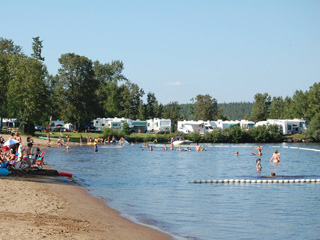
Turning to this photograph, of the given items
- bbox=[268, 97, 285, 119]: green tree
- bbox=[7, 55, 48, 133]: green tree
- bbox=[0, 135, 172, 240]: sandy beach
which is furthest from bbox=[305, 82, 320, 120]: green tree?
bbox=[0, 135, 172, 240]: sandy beach

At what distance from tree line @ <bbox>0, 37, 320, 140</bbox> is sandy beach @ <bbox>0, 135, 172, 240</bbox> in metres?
46.0

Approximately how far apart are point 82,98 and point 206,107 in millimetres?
36239

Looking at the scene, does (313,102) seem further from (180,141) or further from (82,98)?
(82,98)

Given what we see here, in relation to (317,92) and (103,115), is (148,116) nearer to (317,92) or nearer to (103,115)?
(103,115)

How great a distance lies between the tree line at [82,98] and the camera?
62.5 m

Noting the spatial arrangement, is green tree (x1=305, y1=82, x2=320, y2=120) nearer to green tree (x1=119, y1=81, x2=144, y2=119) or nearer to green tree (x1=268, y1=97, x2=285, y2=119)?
green tree (x1=268, y1=97, x2=285, y2=119)

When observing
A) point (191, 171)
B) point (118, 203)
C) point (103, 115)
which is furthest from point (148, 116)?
point (118, 203)

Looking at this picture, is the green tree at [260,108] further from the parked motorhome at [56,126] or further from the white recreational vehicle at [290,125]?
the parked motorhome at [56,126]

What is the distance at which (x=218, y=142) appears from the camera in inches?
3184

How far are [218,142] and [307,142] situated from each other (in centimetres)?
1564

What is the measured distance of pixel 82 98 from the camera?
82.6 meters

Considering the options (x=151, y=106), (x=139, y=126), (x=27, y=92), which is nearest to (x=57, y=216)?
(x=27, y=92)

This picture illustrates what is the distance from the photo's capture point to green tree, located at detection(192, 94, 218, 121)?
108125 mm

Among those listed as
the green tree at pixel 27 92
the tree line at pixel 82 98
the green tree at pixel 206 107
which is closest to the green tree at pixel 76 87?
the tree line at pixel 82 98
